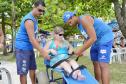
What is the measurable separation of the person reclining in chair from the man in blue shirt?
0.99ft

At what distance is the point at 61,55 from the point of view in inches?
285

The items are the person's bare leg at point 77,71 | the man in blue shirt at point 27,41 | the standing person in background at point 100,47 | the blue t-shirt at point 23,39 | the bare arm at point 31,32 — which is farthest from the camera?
the blue t-shirt at point 23,39

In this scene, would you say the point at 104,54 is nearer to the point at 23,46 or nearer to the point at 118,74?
the point at 23,46

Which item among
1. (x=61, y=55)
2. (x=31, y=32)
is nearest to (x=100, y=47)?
(x=61, y=55)

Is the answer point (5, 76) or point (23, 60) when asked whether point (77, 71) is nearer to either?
point (23, 60)

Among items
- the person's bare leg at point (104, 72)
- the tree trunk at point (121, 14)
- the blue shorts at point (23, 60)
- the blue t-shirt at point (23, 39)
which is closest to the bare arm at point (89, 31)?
the person's bare leg at point (104, 72)

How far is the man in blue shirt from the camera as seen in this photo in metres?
7.49

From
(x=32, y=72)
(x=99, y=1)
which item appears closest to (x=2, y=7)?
(x=99, y=1)

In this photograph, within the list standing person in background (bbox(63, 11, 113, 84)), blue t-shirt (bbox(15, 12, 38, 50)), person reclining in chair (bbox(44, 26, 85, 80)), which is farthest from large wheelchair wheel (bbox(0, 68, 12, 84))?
standing person in background (bbox(63, 11, 113, 84))

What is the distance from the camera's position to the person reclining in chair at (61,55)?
6.84 m

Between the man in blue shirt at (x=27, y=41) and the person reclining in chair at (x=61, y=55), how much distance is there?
0.99 ft

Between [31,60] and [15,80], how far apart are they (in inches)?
134

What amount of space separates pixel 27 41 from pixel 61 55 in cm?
86

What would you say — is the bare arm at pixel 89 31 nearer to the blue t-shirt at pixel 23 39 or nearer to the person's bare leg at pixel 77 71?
the person's bare leg at pixel 77 71
